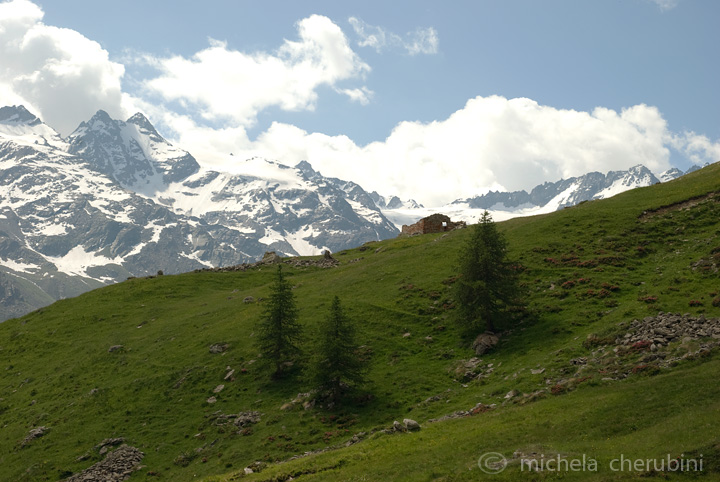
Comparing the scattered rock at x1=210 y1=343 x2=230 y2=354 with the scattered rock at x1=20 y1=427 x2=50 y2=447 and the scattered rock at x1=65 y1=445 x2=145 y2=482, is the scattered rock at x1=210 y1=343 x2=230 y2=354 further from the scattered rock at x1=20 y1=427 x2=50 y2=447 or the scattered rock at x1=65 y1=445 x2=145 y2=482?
the scattered rock at x1=20 y1=427 x2=50 y2=447

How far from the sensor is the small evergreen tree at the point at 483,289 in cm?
5188

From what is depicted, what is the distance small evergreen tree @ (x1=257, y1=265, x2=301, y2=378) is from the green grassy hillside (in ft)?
7.96

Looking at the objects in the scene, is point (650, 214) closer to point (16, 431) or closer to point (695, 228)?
point (695, 228)

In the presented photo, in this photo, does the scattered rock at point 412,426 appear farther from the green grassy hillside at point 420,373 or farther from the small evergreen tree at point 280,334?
the small evergreen tree at point 280,334

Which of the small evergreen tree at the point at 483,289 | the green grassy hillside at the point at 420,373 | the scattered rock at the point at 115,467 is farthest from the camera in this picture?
the small evergreen tree at the point at 483,289

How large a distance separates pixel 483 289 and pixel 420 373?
1033 cm

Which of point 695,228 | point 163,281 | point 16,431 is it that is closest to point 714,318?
point 695,228

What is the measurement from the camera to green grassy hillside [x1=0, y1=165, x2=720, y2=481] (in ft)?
97.9

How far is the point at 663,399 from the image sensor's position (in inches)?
1164

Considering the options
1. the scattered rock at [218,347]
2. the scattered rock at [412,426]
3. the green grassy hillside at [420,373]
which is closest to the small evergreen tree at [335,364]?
the green grassy hillside at [420,373]

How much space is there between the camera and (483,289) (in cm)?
5150

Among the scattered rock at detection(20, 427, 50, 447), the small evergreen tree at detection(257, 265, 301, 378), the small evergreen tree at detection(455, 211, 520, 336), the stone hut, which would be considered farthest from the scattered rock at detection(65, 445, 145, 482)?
the stone hut

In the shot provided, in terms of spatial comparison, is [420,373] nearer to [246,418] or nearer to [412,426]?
[412,426]

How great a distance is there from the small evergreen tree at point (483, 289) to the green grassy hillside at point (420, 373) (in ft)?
7.61
